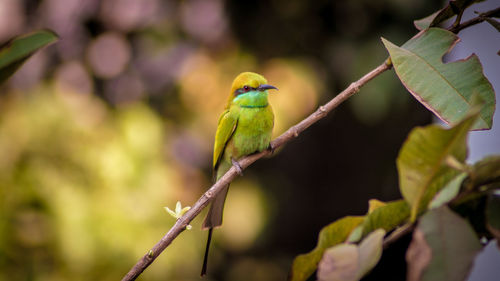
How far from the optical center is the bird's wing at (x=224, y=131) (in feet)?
5.02

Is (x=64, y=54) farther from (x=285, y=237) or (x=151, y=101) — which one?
(x=285, y=237)

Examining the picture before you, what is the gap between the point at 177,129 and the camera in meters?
2.77

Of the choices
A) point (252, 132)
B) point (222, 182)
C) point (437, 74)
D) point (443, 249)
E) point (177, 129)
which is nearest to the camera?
point (443, 249)

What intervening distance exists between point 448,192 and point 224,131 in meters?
1.15

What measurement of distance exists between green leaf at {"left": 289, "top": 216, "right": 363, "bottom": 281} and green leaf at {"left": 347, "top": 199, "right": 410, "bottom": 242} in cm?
2

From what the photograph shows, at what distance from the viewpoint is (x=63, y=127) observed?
2.07 metres

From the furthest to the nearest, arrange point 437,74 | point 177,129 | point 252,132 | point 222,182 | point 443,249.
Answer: point 177,129 < point 252,132 < point 222,182 < point 437,74 < point 443,249

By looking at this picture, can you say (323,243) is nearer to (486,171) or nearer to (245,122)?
(486,171)

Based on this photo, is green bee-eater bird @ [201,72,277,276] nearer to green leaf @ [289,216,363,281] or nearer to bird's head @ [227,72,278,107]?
bird's head @ [227,72,278,107]

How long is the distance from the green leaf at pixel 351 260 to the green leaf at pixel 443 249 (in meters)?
0.03

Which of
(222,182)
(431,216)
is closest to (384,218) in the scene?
(431,216)

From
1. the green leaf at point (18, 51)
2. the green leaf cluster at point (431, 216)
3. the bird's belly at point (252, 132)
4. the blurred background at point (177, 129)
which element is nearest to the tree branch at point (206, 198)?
the green leaf cluster at point (431, 216)

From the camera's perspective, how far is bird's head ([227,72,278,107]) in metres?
1.48

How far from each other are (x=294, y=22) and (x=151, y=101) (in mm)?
918
